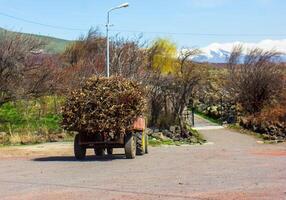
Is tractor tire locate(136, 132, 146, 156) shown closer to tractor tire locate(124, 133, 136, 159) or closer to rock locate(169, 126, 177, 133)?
tractor tire locate(124, 133, 136, 159)

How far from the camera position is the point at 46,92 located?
42.1m

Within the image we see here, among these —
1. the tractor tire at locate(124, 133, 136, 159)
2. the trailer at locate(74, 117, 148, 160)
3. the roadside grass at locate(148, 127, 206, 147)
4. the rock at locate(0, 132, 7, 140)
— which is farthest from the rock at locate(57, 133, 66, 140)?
the tractor tire at locate(124, 133, 136, 159)

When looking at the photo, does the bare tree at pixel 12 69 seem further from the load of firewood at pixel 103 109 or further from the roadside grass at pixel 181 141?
the load of firewood at pixel 103 109

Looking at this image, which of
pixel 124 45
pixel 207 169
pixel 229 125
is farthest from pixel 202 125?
pixel 207 169

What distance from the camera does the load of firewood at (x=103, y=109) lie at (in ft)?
70.3

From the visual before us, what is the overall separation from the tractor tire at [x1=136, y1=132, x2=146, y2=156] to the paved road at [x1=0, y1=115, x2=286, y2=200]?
1.16 meters

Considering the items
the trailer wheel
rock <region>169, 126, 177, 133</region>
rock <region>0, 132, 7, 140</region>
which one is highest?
the trailer wheel

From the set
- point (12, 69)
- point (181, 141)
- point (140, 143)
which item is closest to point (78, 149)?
point (140, 143)

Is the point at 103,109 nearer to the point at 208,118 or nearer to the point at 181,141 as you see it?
the point at 181,141

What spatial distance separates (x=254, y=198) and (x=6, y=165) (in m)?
11.3

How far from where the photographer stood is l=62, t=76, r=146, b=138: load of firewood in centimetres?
2142

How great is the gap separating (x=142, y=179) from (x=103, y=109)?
6511 mm

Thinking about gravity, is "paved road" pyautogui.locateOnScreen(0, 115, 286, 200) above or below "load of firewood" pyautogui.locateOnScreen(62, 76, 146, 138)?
below

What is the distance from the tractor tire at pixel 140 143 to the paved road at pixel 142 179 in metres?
1.16
